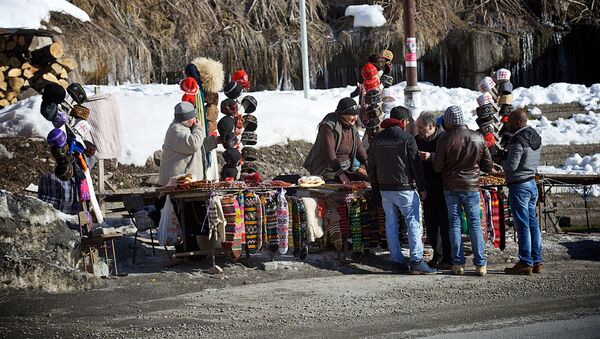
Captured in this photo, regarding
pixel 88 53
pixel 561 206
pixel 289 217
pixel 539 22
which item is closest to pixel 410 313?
pixel 289 217

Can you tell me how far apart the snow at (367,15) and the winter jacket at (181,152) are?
12707 millimetres

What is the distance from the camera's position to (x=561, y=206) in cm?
1739

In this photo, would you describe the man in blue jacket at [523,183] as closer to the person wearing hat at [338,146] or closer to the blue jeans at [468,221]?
the blue jeans at [468,221]

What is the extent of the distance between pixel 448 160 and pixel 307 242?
1.97 meters

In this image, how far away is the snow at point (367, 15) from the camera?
80.9 ft

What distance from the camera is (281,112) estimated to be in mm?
19953

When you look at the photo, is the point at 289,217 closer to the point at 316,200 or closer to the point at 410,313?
the point at 316,200

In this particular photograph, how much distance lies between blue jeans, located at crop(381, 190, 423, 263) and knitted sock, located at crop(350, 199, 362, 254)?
0.48 m

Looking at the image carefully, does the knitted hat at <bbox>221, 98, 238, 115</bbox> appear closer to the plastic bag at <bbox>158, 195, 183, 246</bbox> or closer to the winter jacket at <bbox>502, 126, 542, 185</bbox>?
the plastic bag at <bbox>158, 195, 183, 246</bbox>

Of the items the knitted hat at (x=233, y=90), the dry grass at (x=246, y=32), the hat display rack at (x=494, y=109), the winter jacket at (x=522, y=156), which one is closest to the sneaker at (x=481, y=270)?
the winter jacket at (x=522, y=156)

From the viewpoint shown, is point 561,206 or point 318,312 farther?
point 561,206

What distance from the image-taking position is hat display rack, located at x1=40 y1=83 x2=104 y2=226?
11.3 meters

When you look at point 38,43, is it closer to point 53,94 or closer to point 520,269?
point 53,94

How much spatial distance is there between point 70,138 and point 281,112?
8692 millimetres
